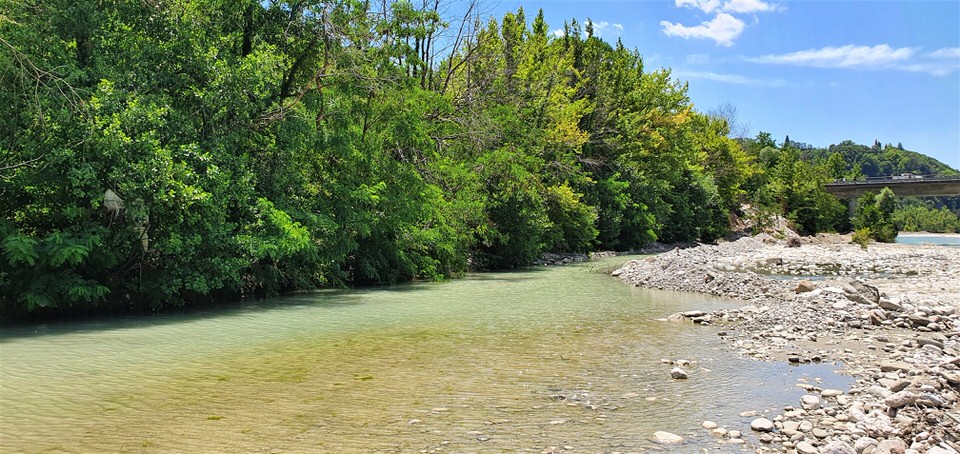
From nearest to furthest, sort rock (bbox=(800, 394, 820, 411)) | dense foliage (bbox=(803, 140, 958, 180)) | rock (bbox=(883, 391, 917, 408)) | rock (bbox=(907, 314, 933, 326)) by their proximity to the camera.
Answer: rock (bbox=(883, 391, 917, 408))
rock (bbox=(800, 394, 820, 411))
rock (bbox=(907, 314, 933, 326))
dense foliage (bbox=(803, 140, 958, 180))

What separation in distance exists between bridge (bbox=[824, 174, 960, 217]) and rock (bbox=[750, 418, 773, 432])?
8010 cm

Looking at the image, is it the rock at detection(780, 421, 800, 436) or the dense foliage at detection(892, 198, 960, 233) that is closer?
the rock at detection(780, 421, 800, 436)

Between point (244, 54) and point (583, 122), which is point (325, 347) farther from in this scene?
point (583, 122)

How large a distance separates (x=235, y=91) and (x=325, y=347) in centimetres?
809

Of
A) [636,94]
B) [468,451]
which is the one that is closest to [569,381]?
[468,451]

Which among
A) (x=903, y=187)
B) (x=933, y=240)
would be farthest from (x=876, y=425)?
(x=933, y=240)

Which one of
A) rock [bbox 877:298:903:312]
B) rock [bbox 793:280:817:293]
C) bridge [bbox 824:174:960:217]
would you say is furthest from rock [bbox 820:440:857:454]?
bridge [bbox 824:174:960:217]

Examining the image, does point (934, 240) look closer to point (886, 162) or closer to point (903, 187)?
point (903, 187)

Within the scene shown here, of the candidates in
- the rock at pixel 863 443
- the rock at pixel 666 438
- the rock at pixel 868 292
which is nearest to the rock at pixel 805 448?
the rock at pixel 863 443

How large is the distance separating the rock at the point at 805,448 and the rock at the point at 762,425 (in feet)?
1.66

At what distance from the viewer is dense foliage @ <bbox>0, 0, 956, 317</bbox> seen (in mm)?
12648

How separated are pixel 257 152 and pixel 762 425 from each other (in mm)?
14833

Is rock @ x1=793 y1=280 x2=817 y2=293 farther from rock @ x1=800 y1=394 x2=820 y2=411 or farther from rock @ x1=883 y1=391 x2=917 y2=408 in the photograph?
rock @ x1=883 y1=391 x2=917 y2=408

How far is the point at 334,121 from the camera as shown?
64.6ft
